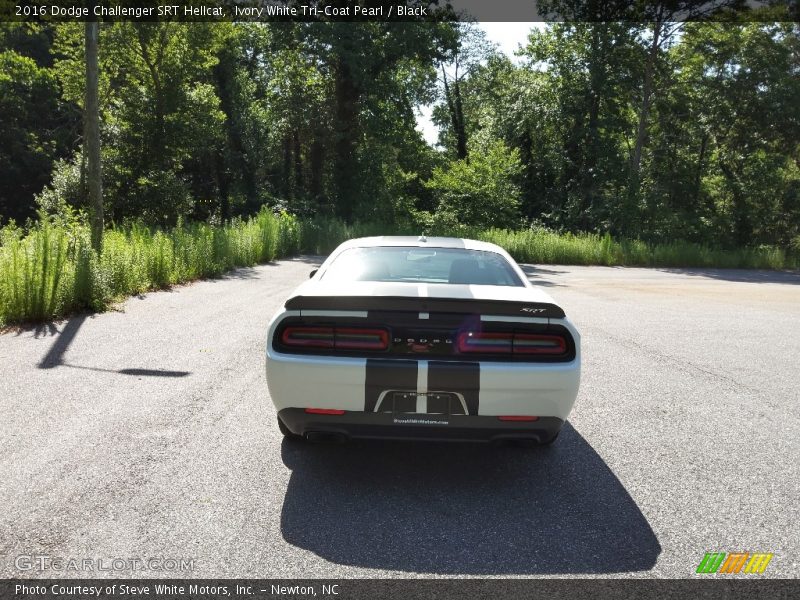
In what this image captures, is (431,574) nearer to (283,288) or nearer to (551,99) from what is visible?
(283,288)

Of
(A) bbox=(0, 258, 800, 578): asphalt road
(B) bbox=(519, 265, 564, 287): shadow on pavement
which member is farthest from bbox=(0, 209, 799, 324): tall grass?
(B) bbox=(519, 265, 564, 287): shadow on pavement

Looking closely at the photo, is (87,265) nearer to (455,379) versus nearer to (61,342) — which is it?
(61,342)

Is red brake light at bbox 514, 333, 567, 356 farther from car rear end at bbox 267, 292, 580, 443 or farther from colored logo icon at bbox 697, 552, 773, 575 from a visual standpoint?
colored logo icon at bbox 697, 552, 773, 575

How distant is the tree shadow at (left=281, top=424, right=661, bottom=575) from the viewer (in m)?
2.81

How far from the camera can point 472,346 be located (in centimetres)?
353

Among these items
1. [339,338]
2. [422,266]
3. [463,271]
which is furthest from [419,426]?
[422,266]

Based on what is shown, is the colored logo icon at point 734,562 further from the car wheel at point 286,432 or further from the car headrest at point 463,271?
the car wheel at point 286,432

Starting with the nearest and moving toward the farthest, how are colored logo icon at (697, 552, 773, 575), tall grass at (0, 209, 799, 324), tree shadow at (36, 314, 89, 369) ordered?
colored logo icon at (697, 552, 773, 575), tree shadow at (36, 314, 89, 369), tall grass at (0, 209, 799, 324)

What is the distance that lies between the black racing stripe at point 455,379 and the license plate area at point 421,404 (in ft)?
0.19

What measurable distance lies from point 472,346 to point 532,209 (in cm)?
3715

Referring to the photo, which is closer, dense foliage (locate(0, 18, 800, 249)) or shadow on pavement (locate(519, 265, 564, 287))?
shadow on pavement (locate(519, 265, 564, 287))

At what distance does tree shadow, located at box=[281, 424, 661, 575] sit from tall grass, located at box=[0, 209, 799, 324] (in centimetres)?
628

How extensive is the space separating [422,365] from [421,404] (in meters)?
0.23

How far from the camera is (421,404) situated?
3.45 m
